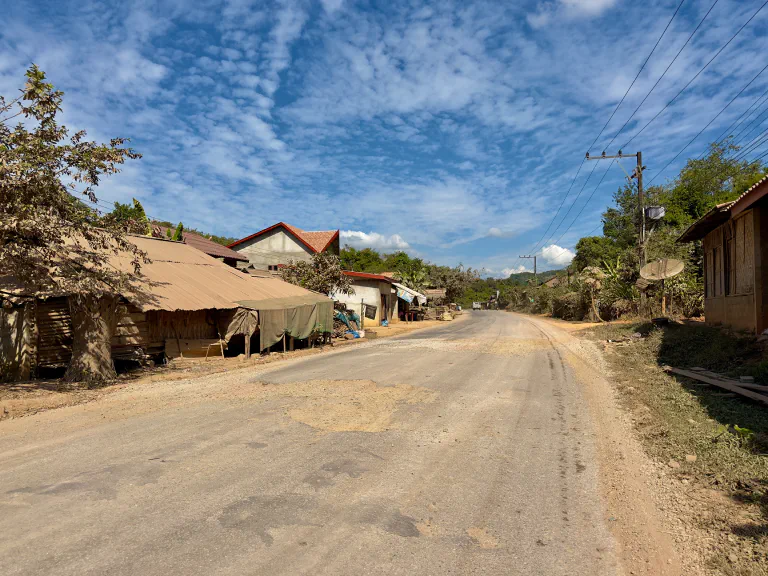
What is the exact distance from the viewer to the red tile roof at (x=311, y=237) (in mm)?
41250

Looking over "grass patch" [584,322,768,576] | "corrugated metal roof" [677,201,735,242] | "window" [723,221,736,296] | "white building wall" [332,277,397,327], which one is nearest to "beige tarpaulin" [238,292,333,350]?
"grass patch" [584,322,768,576]

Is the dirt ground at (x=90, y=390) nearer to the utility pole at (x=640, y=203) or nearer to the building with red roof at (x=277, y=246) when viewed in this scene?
the utility pole at (x=640, y=203)

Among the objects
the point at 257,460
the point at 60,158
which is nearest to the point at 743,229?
the point at 257,460

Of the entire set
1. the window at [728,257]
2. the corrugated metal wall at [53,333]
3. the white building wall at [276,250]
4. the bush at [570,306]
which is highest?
the white building wall at [276,250]

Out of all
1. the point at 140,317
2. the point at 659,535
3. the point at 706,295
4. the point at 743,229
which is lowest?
the point at 659,535

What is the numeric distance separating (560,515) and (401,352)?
40.7ft

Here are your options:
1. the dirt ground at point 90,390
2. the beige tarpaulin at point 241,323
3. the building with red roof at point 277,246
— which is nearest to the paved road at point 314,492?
the dirt ground at point 90,390

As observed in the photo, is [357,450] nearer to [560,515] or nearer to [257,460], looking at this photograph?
[257,460]

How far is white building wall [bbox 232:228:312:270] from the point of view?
4147 centimetres

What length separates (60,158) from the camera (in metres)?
9.64

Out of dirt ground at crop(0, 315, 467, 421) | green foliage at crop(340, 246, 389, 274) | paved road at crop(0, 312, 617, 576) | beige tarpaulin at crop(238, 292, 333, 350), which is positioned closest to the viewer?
paved road at crop(0, 312, 617, 576)

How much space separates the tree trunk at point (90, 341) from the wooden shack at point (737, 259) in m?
14.9

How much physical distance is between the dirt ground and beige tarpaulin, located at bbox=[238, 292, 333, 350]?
0.94m

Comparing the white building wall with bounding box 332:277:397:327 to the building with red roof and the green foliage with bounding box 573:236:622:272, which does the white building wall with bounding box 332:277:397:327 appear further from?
the green foliage with bounding box 573:236:622:272
